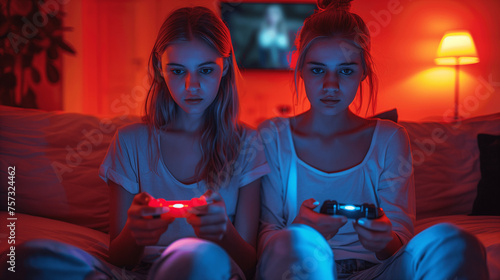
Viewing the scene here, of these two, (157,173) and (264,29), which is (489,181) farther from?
(264,29)

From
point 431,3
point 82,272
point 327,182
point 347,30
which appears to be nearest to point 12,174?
point 82,272

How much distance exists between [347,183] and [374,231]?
0.96 feet

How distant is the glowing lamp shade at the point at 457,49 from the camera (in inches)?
106

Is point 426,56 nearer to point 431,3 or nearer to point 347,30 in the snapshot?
point 431,3

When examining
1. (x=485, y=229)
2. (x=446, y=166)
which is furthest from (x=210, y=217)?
(x=446, y=166)

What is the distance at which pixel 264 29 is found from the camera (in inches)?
155

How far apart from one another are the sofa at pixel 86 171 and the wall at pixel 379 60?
305 millimetres

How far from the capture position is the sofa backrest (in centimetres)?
140

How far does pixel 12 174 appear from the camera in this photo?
129 centimetres

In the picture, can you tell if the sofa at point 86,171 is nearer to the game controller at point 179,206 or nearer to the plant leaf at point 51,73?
the game controller at point 179,206

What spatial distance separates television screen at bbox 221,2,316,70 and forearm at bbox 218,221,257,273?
316 centimetres

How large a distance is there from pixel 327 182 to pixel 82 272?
68 centimetres

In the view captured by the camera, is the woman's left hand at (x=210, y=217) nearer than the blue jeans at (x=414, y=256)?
No

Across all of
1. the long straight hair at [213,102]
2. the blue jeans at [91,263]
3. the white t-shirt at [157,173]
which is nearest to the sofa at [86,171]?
the white t-shirt at [157,173]
